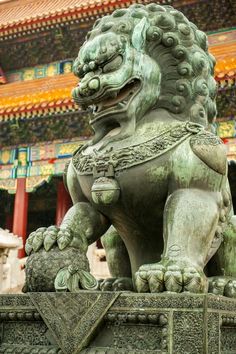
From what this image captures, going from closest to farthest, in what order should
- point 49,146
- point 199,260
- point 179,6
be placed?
point 199,260 < point 49,146 < point 179,6

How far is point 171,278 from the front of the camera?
178cm

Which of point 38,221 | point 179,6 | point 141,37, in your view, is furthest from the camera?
point 38,221

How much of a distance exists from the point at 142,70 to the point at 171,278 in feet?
2.75

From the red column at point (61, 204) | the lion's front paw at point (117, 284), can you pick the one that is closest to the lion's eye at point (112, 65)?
the lion's front paw at point (117, 284)

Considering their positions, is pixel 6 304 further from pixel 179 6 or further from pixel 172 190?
pixel 179 6

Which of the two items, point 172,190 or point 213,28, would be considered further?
point 213,28

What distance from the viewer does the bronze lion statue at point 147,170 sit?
1946mm

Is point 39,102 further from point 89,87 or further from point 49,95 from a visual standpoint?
point 89,87

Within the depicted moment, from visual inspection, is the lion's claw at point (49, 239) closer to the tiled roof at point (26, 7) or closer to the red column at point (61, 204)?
the red column at point (61, 204)

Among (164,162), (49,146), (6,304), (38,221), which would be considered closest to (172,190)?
(164,162)

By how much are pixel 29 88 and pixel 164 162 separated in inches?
449

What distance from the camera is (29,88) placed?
13008 mm

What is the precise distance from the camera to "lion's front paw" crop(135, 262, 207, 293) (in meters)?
1.78

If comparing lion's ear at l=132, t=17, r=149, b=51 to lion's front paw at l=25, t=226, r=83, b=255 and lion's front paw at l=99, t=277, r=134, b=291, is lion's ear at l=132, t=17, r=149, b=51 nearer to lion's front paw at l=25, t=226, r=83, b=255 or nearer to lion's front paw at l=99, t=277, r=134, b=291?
lion's front paw at l=25, t=226, r=83, b=255
